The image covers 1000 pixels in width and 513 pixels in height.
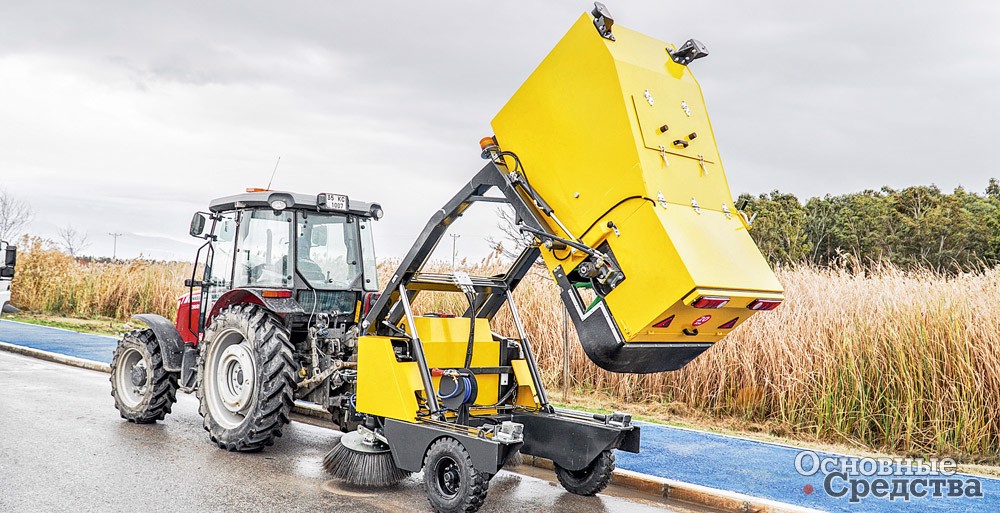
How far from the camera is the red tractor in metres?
7.38

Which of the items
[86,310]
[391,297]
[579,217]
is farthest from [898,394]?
[86,310]

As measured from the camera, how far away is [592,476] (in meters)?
6.49

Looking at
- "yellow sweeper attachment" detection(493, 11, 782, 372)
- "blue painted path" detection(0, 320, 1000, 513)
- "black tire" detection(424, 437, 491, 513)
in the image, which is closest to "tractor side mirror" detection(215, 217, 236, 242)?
"yellow sweeper attachment" detection(493, 11, 782, 372)

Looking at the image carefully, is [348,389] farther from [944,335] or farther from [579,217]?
[944,335]

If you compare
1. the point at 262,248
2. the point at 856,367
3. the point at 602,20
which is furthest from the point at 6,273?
the point at 856,367

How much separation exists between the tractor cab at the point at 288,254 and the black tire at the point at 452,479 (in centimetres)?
257

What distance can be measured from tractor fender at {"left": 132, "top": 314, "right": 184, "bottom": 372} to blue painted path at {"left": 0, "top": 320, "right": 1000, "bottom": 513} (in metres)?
4.62

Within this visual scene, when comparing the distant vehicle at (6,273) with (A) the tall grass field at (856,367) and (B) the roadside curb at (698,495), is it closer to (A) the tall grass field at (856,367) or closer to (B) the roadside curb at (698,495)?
(A) the tall grass field at (856,367)

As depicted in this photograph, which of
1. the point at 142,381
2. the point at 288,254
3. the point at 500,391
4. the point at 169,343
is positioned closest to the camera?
the point at 500,391

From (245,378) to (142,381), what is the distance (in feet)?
6.35

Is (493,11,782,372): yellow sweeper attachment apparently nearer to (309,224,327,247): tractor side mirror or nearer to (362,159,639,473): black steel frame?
(362,159,639,473): black steel frame

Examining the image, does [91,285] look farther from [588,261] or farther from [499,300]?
[588,261]

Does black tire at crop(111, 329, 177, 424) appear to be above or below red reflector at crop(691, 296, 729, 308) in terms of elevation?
below

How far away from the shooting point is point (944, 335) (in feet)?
29.6
